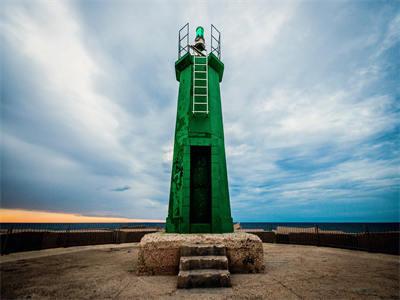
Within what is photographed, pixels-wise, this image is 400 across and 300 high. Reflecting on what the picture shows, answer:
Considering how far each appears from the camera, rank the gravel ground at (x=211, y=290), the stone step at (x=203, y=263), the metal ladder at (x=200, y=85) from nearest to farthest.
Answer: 1. the gravel ground at (x=211, y=290)
2. the stone step at (x=203, y=263)
3. the metal ladder at (x=200, y=85)

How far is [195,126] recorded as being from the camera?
733 cm

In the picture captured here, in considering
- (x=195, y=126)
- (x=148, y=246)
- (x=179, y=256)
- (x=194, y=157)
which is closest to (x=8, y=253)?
(x=148, y=246)

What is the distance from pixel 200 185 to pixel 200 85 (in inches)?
159

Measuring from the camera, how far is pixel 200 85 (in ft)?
26.1

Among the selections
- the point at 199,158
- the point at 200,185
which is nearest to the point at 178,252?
the point at 200,185

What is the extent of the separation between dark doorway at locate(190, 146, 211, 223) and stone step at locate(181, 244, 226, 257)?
1969 mm

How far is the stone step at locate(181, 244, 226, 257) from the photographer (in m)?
5.21

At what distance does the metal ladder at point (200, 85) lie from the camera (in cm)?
757

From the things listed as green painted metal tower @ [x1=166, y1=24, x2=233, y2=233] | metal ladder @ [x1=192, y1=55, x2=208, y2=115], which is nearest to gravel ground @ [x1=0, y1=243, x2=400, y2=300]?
green painted metal tower @ [x1=166, y1=24, x2=233, y2=233]

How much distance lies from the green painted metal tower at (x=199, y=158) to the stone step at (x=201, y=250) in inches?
44.2

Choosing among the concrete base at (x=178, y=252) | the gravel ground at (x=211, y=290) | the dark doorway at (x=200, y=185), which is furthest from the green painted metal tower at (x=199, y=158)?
the gravel ground at (x=211, y=290)

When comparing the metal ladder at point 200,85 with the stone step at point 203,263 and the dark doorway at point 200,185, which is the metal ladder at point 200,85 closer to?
the dark doorway at point 200,185

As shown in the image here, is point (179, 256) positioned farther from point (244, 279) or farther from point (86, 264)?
point (86, 264)

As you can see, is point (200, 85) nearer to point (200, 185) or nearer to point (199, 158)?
point (199, 158)
